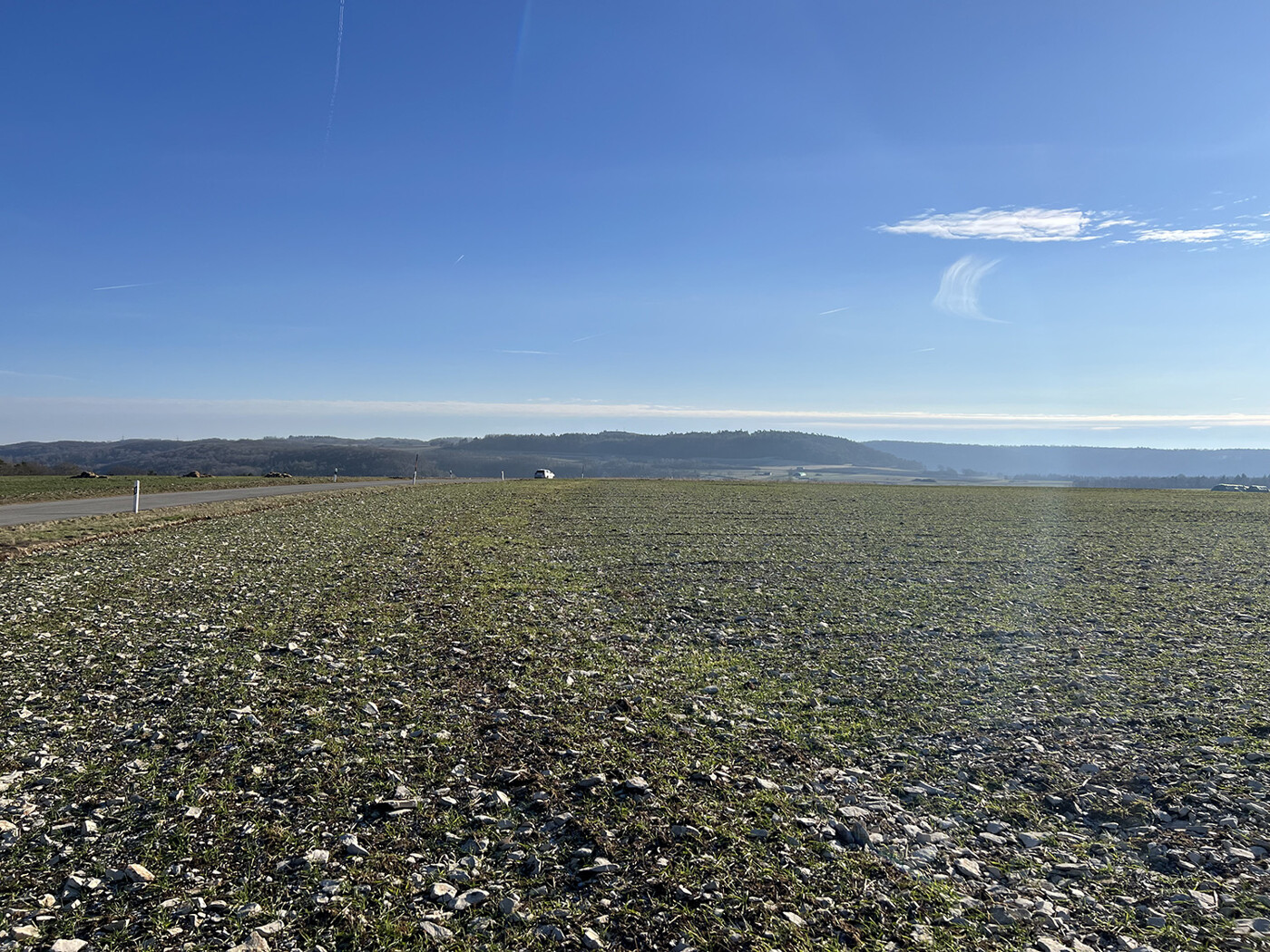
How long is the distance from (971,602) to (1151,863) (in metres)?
11.2

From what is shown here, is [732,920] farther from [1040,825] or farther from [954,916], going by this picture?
[1040,825]

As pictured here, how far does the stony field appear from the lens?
5.38 meters

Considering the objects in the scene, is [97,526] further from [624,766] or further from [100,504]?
[624,766]

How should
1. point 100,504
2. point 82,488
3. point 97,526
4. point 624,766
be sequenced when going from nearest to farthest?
point 624,766
point 97,526
point 100,504
point 82,488

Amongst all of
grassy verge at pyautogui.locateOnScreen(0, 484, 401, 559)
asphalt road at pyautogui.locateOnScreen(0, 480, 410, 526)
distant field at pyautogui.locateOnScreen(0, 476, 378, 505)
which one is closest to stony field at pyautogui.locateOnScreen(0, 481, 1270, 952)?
grassy verge at pyautogui.locateOnScreen(0, 484, 401, 559)

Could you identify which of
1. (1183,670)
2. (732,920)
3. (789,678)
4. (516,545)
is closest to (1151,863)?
(732,920)

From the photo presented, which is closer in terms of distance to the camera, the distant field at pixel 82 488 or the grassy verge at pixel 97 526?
the grassy verge at pixel 97 526

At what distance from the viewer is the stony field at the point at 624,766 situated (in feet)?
17.7

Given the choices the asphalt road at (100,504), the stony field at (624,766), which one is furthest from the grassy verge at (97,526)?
the stony field at (624,766)

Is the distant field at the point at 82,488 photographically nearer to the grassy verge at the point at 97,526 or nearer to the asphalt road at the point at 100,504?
the asphalt road at the point at 100,504

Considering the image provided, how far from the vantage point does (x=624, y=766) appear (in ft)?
25.7

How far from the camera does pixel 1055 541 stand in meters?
30.0

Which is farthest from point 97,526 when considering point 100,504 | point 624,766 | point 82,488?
point 624,766

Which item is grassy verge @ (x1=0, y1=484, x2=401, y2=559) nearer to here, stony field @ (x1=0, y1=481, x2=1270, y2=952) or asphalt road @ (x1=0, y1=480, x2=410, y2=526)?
asphalt road @ (x1=0, y1=480, x2=410, y2=526)
